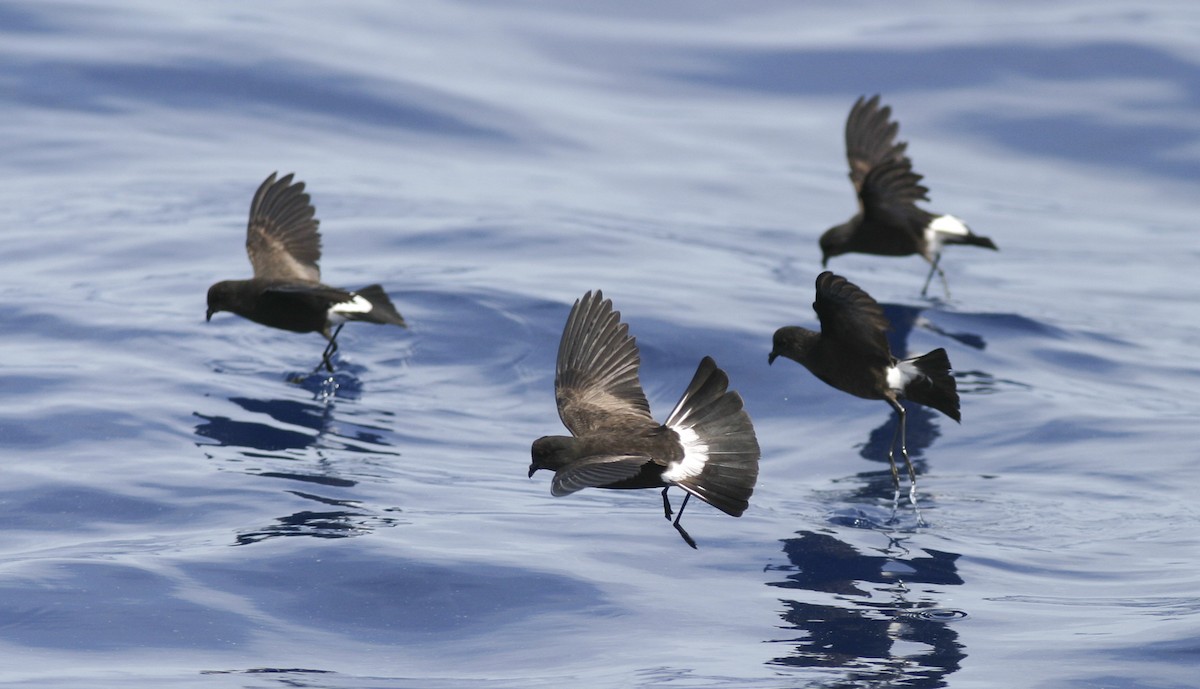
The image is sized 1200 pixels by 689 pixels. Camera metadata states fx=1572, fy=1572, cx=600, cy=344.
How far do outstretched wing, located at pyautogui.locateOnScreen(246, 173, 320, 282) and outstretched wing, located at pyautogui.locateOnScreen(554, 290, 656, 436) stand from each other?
3337 mm

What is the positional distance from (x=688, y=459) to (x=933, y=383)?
6.58 feet

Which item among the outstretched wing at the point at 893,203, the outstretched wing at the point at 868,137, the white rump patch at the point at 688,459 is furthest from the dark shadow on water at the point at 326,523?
→ the outstretched wing at the point at 868,137

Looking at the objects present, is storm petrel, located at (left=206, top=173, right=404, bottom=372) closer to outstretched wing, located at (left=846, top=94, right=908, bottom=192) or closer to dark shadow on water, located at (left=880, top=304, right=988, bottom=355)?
dark shadow on water, located at (left=880, top=304, right=988, bottom=355)

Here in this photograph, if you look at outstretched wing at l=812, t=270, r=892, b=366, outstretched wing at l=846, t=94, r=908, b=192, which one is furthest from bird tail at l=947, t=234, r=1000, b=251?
outstretched wing at l=812, t=270, r=892, b=366

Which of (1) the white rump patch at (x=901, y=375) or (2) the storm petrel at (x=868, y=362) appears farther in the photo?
(1) the white rump patch at (x=901, y=375)

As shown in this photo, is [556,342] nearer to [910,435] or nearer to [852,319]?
[910,435]

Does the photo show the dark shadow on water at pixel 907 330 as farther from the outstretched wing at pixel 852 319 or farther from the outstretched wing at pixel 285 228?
the outstretched wing at pixel 285 228

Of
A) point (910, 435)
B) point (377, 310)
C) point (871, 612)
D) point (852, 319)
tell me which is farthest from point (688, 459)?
point (377, 310)

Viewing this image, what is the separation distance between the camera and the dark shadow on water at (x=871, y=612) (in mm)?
4969

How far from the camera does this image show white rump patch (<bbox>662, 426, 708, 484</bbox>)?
17.3 ft

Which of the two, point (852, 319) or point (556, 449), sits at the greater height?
point (852, 319)

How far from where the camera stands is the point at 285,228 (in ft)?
30.0

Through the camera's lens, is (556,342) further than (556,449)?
Yes

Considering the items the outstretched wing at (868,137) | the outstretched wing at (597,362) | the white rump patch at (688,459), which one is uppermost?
the outstretched wing at (868,137)
